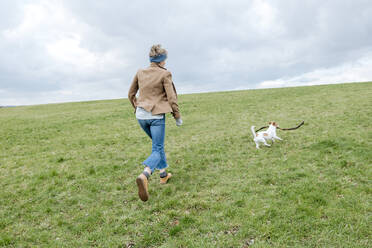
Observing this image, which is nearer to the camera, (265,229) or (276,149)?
(265,229)

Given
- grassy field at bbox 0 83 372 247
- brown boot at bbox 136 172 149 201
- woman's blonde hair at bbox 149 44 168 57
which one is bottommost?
grassy field at bbox 0 83 372 247

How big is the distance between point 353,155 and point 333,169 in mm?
1785

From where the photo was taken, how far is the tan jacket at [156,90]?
20.1ft

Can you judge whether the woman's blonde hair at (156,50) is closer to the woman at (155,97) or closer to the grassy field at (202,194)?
the woman at (155,97)

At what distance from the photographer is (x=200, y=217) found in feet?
17.2

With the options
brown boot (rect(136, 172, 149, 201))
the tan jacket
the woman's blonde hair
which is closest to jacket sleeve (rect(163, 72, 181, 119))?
the tan jacket

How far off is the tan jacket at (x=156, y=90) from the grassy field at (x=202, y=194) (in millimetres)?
2324

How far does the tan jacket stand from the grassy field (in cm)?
232

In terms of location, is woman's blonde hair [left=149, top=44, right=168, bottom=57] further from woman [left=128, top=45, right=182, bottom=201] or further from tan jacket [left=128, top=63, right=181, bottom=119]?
tan jacket [left=128, top=63, right=181, bottom=119]

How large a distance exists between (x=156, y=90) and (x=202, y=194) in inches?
116

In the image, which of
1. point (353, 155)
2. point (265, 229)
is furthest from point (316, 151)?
point (265, 229)

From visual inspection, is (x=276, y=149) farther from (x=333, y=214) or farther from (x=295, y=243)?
(x=295, y=243)

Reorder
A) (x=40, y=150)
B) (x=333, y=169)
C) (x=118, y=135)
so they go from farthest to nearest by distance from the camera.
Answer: (x=118, y=135), (x=40, y=150), (x=333, y=169)

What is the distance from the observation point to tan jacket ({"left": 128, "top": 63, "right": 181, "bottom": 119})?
20.1ft
